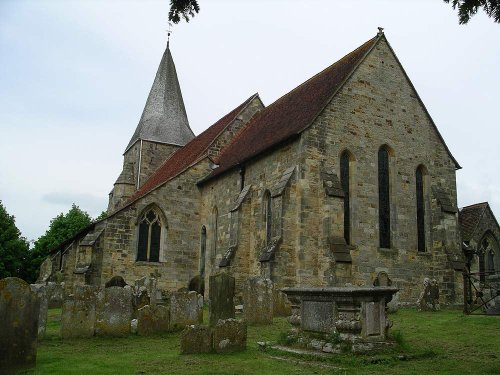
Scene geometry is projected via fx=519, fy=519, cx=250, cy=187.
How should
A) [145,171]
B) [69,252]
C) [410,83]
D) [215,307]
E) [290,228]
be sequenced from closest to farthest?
1. [215,307]
2. [290,228]
3. [410,83]
4. [69,252]
5. [145,171]

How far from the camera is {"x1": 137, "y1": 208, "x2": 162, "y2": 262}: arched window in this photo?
25000mm

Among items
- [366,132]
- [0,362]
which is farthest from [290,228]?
[0,362]

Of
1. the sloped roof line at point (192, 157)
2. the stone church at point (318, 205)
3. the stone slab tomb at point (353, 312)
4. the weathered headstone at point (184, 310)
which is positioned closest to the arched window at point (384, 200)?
the stone church at point (318, 205)

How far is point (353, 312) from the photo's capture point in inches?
383

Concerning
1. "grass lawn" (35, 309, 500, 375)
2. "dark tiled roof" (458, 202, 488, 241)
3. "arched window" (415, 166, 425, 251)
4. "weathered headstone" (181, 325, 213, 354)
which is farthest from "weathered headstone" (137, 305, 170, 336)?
"dark tiled roof" (458, 202, 488, 241)

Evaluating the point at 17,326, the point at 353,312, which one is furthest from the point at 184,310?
the point at 17,326

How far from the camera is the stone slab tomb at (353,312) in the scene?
959 centimetres

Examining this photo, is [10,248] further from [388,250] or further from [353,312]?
[353,312]

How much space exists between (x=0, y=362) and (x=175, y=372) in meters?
2.72

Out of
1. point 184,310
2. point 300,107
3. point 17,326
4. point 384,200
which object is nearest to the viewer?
point 17,326

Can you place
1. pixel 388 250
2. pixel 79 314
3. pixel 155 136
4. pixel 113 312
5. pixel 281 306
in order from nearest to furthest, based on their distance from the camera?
pixel 79 314 < pixel 113 312 < pixel 281 306 < pixel 388 250 < pixel 155 136

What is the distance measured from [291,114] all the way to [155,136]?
61.9 ft

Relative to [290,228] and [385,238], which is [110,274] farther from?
[385,238]

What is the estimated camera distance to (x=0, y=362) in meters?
8.08
